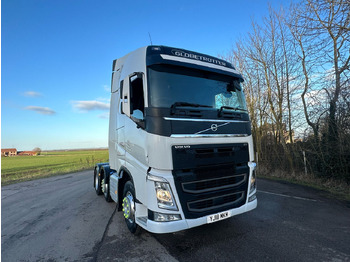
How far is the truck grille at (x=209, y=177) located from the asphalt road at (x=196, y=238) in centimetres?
64

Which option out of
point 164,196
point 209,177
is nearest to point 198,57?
point 209,177

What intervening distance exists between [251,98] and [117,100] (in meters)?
11.9

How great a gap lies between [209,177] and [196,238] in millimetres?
1189

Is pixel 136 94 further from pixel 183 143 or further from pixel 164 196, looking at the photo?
pixel 164 196

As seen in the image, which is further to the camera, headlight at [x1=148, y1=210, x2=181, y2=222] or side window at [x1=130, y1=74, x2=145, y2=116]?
side window at [x1=130, y1=74, x2=145, y2=116]

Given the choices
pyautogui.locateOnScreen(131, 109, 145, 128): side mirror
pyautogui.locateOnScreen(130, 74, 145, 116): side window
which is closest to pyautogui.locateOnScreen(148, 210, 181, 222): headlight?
pyautogui.locateOnScreen(131, 109, 145, 128): side mirror

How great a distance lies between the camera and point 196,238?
3.53m

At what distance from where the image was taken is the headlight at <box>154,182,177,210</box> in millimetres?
2936

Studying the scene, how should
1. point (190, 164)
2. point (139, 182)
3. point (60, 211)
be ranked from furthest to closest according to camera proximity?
point (60, 211)
point (139, 182)
point (190, 164)

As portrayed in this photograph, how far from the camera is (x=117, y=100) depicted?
4.89 m

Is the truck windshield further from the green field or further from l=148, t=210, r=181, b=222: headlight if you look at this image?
the green field

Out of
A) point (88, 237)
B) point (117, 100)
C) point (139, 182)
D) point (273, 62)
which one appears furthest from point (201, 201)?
point (273, 62)

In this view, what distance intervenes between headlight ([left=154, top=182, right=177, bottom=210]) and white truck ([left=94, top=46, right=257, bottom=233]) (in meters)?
0.01

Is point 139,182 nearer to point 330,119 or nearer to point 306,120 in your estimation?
point 330,119
